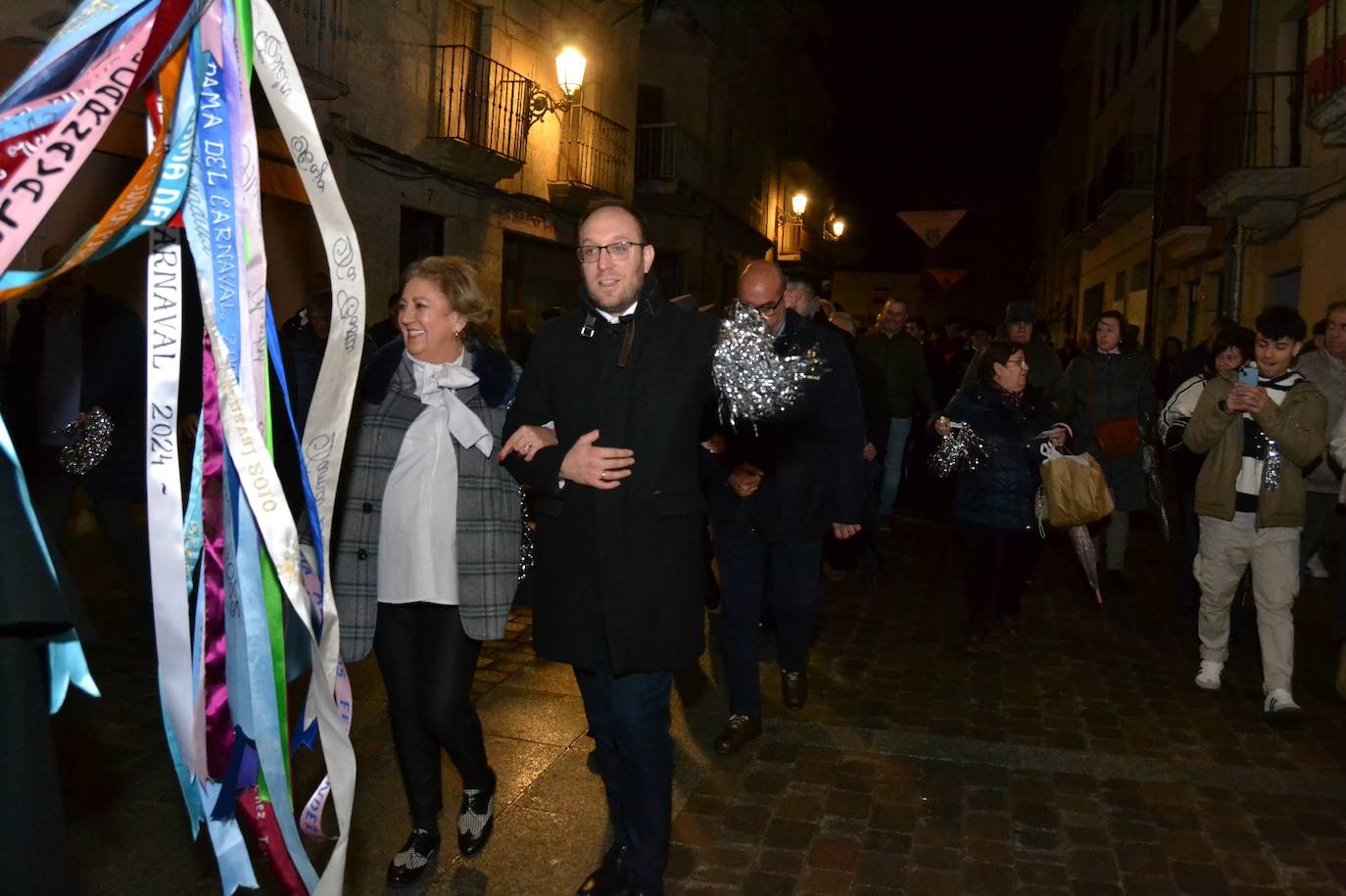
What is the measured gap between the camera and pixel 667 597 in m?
3.26

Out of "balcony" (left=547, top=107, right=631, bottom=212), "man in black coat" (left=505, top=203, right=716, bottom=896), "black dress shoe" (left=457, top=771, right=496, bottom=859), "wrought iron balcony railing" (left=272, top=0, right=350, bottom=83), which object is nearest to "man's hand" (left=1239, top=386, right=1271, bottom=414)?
"man in black coat" (left=505, top=203, right=716, bottom=896)

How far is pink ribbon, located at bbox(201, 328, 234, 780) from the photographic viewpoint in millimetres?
2494

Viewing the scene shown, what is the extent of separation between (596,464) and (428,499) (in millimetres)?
696

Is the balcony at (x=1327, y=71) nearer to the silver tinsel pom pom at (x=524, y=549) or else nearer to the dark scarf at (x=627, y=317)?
the dark scarf at (x=627, y=317)

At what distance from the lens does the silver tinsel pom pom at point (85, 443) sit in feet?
19.1

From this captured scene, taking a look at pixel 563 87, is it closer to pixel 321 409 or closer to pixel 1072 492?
pixel 1072 492

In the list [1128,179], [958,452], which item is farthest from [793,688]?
[1128,179]

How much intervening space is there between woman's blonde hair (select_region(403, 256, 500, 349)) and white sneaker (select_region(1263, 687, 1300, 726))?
405 cm

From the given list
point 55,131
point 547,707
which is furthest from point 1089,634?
point 55,131

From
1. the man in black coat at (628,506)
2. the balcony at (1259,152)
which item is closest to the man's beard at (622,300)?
the man in black coat at (628,506)

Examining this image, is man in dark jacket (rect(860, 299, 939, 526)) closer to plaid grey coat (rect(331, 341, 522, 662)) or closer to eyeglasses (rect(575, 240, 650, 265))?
plaid grey coat (rect(331, 341, 522, 662))

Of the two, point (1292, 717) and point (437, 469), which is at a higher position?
point (437, 469)

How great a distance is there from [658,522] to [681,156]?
2106cm

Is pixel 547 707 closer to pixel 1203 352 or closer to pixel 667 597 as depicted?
pixel 667 597
